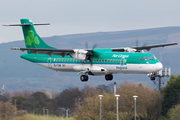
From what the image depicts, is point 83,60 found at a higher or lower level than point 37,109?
higher

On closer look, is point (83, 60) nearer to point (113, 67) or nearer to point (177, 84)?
point (113, 67)

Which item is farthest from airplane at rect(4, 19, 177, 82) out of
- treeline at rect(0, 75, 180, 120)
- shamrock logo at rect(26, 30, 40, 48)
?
treeline at rect(0, 75, 180, 120)

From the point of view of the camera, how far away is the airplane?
47.0 meters

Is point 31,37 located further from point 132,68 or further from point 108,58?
point 132,68

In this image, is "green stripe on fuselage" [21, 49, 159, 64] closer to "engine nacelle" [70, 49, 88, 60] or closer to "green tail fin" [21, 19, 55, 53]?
"engine nacelle" [70, 49, 88, 60]


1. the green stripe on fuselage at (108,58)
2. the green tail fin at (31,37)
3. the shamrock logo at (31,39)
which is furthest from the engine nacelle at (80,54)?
the shamrock logo at (31,39)

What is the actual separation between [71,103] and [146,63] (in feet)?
236

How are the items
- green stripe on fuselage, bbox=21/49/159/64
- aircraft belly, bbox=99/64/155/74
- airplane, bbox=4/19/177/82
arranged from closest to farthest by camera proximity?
1. aircraft belly, bbox=99/64/155/74
2. airplane, bbox=4/19/177/82
3. green stripe on fuselage, bbox=21/49/159/64

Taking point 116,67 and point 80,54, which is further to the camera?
point 80,54

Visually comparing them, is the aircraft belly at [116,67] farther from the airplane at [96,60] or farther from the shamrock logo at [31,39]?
the shamrock logo at [31,39]

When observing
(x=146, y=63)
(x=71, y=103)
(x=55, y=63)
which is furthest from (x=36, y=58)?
(x=71, y=103)

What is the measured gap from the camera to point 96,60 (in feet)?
166

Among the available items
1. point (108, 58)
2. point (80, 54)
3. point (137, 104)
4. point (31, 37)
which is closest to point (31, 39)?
point (31, 37)

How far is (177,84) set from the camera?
290 ft
